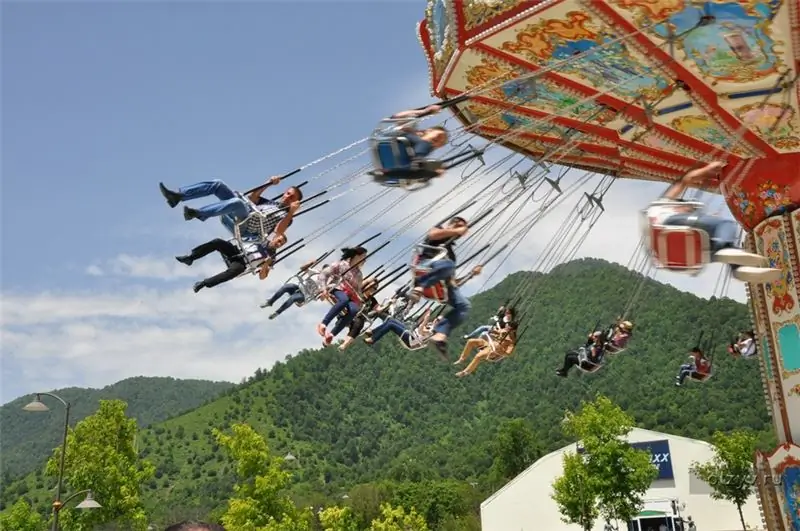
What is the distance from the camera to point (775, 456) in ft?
32.5

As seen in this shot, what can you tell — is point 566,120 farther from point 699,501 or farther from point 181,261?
point 699,501

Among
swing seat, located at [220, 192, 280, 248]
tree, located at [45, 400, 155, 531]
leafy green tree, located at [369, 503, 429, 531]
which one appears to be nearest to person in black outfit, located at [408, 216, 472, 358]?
swing seat, located at [220, 192, 280, 248]

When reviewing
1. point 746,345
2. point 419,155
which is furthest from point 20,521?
point 419,155

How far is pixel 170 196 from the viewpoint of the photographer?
810cm

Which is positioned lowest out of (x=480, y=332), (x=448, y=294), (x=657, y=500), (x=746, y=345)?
(x=657, y=500)

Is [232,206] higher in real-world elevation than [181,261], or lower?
higher

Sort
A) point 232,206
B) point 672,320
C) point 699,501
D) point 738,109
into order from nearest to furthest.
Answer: point 232,206
point 738,109
point 699,501
point 672,320

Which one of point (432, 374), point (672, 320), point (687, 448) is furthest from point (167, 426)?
point (687, 448)

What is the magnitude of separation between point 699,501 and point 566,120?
3631cm

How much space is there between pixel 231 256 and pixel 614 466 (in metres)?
23.8

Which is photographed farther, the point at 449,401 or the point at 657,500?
the point at 449,401

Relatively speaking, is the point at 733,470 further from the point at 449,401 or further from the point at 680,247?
the point at 449,401

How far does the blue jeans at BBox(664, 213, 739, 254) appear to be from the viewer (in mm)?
6211

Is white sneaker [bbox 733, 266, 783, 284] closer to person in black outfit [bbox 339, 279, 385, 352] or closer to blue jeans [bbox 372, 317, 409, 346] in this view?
blue jeans [bbox 372, 317, 409, 346]
